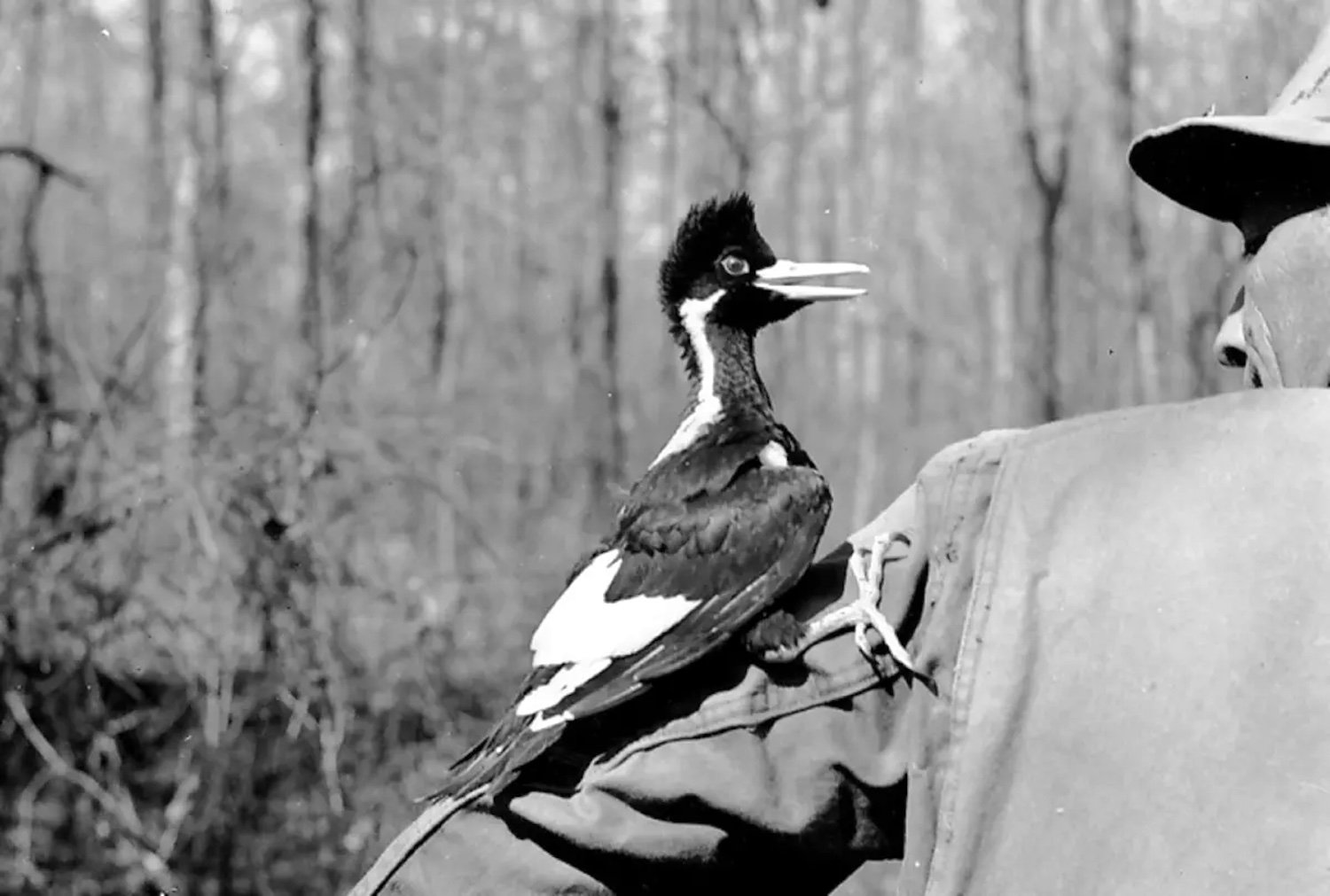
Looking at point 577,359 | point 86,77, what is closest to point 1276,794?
point 577,359

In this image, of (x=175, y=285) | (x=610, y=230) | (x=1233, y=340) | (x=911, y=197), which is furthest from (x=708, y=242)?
(x=911, y=197)

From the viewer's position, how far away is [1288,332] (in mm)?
1450

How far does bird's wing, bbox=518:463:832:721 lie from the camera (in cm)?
179

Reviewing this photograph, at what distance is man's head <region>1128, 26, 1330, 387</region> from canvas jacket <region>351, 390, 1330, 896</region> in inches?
6.4

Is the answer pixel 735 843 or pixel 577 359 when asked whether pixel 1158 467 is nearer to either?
pixel 735 843

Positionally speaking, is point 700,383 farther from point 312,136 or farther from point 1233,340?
point 312,136

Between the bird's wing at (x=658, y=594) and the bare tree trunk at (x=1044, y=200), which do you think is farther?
the bare tree trunk at (x=1044, y=200)

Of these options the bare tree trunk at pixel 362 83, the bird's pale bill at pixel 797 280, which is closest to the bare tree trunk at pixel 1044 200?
the bare tree trunk at pixel 362 83

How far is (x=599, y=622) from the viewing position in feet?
6.66

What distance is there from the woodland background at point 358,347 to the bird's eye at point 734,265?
2.36 meters

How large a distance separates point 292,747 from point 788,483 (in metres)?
3.85

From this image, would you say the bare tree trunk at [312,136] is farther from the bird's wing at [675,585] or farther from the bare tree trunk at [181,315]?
the bird's wing at [675,585]

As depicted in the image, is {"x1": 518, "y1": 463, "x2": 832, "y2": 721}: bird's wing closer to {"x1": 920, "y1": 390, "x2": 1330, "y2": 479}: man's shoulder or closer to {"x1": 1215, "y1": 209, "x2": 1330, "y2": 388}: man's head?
{"x1": 920, "y1": 390, "x2": 1330, "y2": 479}: man's shoulder

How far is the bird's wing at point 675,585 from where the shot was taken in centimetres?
179
